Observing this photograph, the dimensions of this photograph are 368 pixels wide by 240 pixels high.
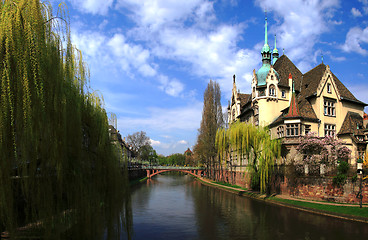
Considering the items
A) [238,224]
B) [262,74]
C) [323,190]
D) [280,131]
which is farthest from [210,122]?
[238,224]

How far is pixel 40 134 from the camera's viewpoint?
8.43m

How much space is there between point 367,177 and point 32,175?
1086 inches

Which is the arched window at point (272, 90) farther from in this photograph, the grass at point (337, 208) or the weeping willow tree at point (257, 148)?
the grass at point (337, 208)

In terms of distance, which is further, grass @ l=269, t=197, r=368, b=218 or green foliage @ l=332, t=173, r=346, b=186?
green foliage @ l=332, t=173, r=346, b=186

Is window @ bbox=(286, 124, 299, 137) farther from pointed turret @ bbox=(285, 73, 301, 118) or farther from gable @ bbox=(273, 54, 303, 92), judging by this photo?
gable @ bbox=(273, 54, 303, 92)

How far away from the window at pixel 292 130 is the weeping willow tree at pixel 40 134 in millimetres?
30314

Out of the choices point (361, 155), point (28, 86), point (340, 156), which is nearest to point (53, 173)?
point (28, 86)

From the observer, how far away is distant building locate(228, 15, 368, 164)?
36162mm

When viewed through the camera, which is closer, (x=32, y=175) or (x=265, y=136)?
(x=32, y=175)

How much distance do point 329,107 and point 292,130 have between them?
6987 millimetres

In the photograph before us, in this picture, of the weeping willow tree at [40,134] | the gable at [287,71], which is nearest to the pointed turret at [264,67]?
the gable at [287,71]

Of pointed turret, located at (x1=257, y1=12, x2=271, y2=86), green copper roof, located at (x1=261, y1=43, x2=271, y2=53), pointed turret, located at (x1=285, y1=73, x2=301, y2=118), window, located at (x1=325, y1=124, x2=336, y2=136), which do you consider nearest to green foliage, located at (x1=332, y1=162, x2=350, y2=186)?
pointed turret, located at (x1=285, y1=73, x2=301, y2=118)

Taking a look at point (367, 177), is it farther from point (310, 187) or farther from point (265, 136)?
point (265, 136)

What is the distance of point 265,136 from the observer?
36000 millimetres
